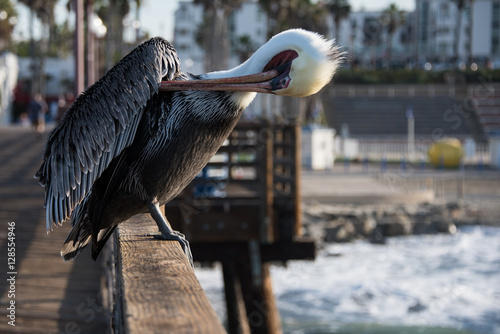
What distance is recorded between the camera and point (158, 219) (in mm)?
3244

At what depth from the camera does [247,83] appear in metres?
2.91

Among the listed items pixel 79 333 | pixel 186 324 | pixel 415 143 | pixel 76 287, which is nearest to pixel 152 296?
pixel 186 324

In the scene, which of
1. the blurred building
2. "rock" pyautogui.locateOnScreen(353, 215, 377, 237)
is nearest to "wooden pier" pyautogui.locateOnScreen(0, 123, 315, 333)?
"rock" pyautogui.locateOnScreen(353, 215, 377, 237)

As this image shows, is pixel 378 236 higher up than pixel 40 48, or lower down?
lower down

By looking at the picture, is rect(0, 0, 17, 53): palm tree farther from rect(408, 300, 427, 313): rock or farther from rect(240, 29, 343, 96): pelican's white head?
rect(240, 29, 343, 96): pelican's white head

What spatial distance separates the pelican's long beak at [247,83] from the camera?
2826mm

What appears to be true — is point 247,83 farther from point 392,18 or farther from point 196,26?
point 196,26

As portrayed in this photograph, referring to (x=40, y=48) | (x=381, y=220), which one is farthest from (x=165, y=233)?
(x=40, y=48)

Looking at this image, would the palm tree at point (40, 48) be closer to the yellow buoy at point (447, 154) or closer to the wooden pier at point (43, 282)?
the yellow buoy at point (447, 154)

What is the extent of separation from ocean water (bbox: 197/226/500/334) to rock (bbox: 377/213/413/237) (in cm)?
22

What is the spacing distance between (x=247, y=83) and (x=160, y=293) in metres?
1.10

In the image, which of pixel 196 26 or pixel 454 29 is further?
pixel 454 29

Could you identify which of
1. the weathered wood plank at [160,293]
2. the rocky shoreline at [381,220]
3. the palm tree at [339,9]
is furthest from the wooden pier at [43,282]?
the palm tree at [339,9]

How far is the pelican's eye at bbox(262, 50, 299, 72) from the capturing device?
284cm
